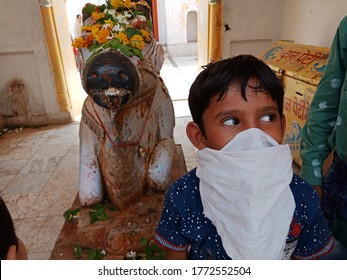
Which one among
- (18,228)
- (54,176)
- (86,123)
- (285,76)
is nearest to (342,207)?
(86,123)

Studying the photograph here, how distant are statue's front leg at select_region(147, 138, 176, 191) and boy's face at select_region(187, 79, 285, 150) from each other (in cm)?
97

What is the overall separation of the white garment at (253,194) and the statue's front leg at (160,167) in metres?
0.99

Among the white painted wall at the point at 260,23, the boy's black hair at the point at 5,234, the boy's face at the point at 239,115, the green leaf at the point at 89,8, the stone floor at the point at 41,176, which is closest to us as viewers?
the boy's black hair at the point at 5,234

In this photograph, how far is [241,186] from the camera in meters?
0.80

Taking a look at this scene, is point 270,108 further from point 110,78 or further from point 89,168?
point 89,168

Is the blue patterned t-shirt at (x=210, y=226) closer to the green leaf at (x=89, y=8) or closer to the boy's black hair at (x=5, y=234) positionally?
the boy's black hair at (x=5, y=234)

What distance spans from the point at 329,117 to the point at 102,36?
1.10 metres

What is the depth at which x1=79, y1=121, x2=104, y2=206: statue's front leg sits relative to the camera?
1.77m

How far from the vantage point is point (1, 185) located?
3.09 metres

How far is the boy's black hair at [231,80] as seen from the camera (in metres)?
0.87

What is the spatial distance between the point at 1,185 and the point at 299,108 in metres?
3.04

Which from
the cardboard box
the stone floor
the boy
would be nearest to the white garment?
the boy

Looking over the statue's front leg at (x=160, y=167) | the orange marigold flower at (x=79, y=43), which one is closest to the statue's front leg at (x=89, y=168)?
the statue's front leg at (x=160, y=167)

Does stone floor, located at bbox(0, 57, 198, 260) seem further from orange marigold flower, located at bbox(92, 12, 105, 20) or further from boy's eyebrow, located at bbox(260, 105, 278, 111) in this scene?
boy's eyebrow, located at bbox(260, 105, 278, 111)
